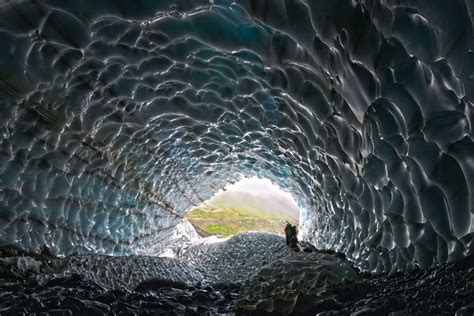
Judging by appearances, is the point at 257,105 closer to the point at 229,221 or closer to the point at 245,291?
the point at 245,291

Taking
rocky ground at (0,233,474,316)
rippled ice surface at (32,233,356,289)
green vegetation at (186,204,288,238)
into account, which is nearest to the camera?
rocky ground at (0,233,474,316)

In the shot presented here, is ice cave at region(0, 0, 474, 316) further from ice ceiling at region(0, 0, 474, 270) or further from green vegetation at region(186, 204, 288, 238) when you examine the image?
green vegetation at region(186, 204, 288, 238)

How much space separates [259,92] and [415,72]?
9.69 ft

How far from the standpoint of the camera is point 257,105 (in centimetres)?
592

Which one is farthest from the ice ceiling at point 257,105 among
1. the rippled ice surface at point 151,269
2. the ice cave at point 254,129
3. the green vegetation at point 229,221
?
the green vegetation at point 229,221

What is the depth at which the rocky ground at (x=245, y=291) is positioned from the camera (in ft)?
9.82

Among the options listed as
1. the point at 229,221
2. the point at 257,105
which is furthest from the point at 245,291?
the point at 229,221

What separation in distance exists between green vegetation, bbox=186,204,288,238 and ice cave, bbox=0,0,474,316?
17114 millimetres

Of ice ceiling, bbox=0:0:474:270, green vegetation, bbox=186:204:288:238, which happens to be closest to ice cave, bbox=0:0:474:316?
ice ceiling, bbox=0:0:474:270

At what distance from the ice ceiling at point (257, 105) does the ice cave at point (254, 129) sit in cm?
2

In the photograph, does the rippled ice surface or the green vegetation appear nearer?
the rippled ice surface

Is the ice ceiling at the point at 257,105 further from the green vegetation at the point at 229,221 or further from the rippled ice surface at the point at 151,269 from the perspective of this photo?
the green vegetation at the point at 229,221

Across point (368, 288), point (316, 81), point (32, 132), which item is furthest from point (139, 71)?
point (368, 288)

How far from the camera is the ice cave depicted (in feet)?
9.12
